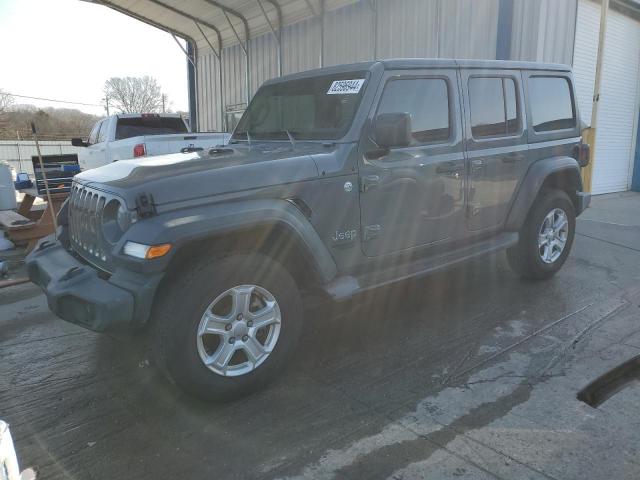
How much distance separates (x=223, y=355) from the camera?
3.01m

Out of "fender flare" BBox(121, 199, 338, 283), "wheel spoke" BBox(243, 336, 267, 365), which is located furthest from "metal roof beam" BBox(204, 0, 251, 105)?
"wheel spoke" BBox(243, 336, 267, 365)

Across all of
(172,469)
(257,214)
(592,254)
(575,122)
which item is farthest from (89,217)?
(592,254)

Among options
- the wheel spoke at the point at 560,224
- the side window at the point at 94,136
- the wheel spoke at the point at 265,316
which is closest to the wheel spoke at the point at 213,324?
the wheel spoke at the point at 265,316

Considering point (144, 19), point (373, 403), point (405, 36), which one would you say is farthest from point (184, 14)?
point (373, 403)

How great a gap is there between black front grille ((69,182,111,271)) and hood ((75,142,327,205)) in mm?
79

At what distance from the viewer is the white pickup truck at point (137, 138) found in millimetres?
8852

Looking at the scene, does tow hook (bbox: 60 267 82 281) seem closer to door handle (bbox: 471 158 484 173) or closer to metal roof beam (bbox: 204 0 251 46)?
door handle (bbox: 471 158 484 173)

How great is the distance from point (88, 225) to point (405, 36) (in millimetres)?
10336

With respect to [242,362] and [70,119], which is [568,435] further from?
[70,119]

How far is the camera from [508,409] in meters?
2.93

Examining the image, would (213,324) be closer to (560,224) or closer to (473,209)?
(473,209)

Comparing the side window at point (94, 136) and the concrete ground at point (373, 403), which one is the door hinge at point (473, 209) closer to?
the concrete ground at point (373, 403)

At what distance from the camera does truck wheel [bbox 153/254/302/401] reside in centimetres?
280

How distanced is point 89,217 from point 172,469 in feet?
5.48
